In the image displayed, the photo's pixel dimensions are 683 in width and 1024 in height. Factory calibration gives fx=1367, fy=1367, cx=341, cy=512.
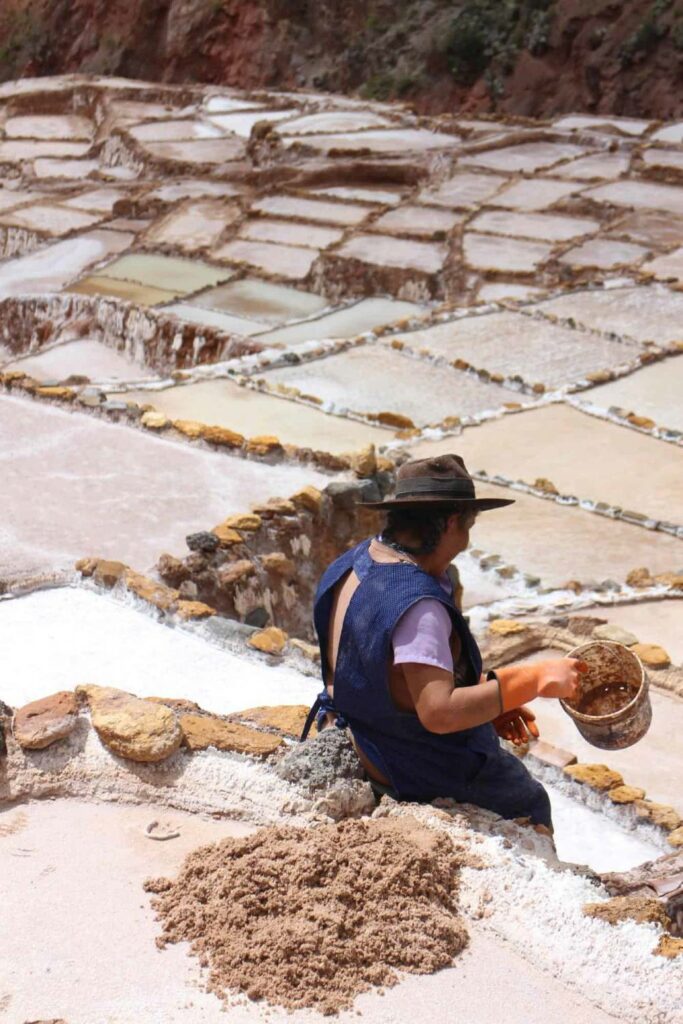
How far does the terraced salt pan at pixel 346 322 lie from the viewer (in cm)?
1083

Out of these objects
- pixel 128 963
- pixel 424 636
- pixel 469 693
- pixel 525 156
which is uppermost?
pixel 424 636

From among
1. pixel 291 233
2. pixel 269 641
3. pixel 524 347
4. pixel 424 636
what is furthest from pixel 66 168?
pixel 424 636

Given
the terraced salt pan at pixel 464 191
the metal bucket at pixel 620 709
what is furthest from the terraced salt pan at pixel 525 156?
the metal bucket at pixel 620 709

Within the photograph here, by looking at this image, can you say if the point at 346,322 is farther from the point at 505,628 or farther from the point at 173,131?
the point at 173,131

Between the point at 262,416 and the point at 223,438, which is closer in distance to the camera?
the point at 223,438

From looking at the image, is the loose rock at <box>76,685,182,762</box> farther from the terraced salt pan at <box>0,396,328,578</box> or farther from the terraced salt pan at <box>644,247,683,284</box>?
the terraced salt pan at <box>644,247,683,284</box>

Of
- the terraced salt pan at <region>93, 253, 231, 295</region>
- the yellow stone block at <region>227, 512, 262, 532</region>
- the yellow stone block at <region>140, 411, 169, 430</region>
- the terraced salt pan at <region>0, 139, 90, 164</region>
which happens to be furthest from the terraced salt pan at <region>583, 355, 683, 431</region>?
the terraced salt pan at <region>0, 139, 90, 164</region>

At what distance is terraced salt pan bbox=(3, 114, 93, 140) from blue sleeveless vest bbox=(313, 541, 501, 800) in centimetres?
1828

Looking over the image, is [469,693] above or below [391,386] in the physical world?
above

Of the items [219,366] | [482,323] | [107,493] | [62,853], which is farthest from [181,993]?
[482,323]

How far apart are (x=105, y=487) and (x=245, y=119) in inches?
565

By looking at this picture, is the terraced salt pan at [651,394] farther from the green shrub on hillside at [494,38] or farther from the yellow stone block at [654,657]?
the green shrub on hillside at [494,38]

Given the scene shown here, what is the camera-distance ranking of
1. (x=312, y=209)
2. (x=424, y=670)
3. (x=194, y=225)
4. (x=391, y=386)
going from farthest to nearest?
(x=312, y=209) → (x=194, y=225) → (x=391, y=386) → (x=424, y=670)

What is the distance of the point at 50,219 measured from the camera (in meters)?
15.8
